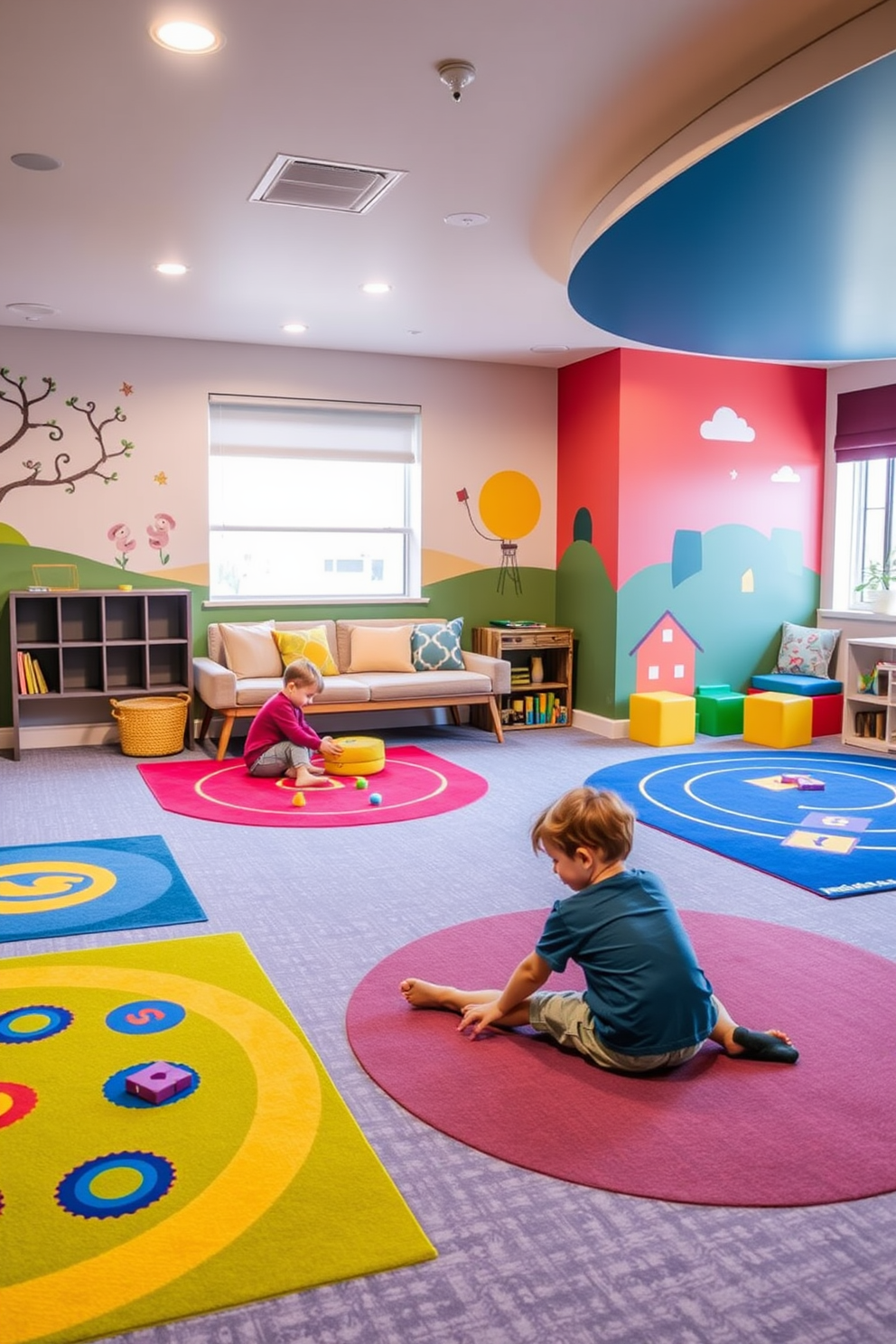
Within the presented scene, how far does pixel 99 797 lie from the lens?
5.47 meters

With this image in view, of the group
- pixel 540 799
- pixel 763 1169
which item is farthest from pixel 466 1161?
pixel 540 799

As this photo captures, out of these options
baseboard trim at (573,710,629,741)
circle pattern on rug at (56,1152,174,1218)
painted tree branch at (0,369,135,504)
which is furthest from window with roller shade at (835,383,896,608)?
circle pattern on rug at (56,1152,174,1218)

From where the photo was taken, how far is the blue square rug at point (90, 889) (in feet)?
11.8

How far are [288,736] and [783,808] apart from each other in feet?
8.43

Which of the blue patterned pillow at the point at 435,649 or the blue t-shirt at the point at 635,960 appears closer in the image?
the blue t-shirt at the point at 635,960

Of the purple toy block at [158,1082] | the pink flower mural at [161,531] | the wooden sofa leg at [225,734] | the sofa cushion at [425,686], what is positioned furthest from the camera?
the pink flower mural at [161,531]

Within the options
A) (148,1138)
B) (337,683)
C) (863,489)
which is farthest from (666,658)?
(148,1138)

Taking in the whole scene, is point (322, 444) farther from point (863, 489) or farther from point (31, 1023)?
point (31, 1023)

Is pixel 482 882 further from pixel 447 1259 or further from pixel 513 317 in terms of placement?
pixel 513 317

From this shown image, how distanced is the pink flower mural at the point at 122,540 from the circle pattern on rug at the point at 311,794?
1488 mm

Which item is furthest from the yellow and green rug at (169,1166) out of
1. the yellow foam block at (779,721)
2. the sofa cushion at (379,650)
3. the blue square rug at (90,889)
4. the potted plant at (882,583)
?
the potted plant at (882,583)

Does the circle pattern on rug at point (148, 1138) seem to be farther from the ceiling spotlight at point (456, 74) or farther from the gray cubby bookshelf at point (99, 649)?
the gray cubby bookshelf at point (99, 649)

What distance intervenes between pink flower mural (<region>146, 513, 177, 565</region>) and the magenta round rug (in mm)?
4553

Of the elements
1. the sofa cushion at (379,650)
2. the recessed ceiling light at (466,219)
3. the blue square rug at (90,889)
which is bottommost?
the blue square rug at (90,889)
